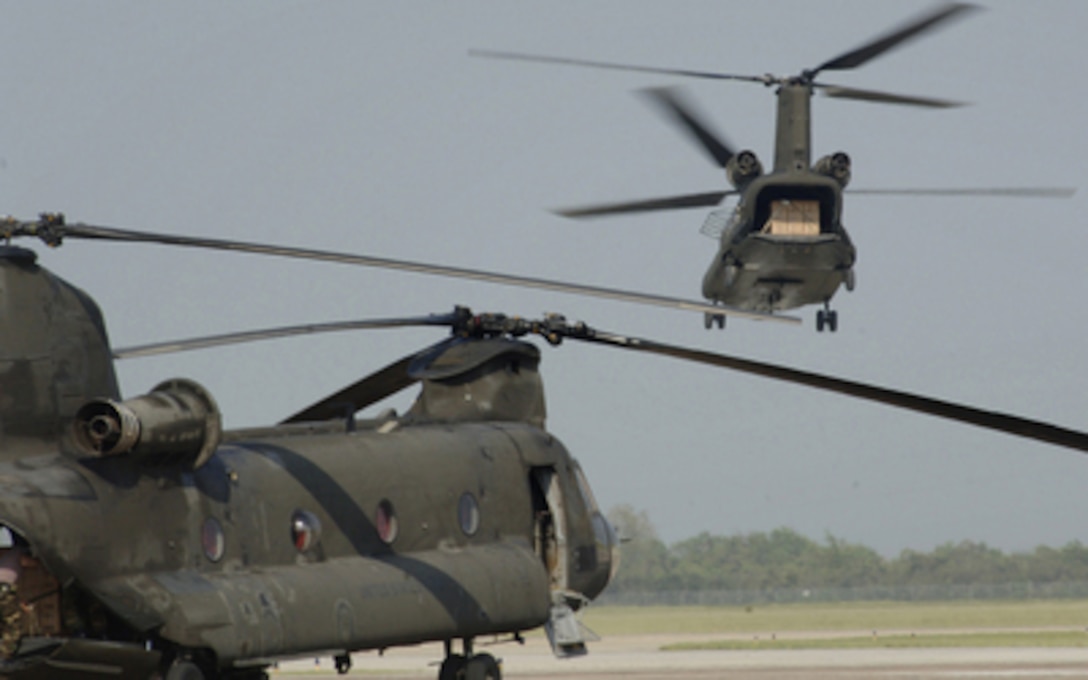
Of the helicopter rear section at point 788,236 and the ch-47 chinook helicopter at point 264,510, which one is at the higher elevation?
the helicopter rear section at point 788,236

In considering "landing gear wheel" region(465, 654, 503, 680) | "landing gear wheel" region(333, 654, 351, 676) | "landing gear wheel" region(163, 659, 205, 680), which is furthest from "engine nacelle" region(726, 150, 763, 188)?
"landing gear wheel" region(163, 659, 205, 680)

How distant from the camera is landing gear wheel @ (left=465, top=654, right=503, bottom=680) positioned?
18422 millimetres

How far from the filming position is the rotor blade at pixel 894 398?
13.5m

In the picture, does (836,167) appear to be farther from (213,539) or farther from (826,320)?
(213,539)

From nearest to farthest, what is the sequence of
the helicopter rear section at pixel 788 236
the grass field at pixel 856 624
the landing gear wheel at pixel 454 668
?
the landing gear wheel at pixel 454 668 → the helicopter rear section at pixel 788 236 → the grass field at pixel 856 624

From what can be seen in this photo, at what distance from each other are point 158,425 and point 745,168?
33.2 metres

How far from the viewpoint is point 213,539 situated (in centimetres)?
1534

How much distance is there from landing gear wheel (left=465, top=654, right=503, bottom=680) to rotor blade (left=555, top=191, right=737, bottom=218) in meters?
24.4

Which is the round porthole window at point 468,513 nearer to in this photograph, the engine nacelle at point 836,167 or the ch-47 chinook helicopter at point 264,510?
the ch-47 chinook helicopter at point 264,510

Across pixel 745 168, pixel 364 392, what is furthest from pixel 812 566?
pixel 364 392

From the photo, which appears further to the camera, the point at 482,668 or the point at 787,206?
the point at 787,206

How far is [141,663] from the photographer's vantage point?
1409 centimetres

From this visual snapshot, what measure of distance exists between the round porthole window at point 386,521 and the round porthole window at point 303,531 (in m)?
0.95

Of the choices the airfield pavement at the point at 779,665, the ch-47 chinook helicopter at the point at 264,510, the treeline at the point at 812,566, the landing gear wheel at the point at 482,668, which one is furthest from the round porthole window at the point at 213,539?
the treeline at the point at 812,566
